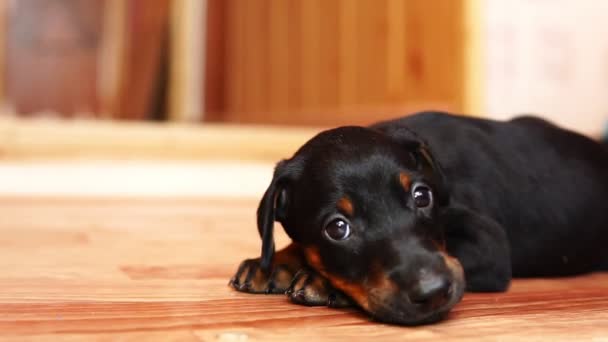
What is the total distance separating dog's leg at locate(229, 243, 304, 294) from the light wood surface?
6 cm

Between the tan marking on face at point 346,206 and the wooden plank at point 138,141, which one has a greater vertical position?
the tan marking on face at point 346,206

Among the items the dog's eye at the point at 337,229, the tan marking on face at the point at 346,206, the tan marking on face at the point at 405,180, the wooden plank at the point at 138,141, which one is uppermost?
the tan marking on face at the point at 405,180

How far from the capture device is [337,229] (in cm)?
210

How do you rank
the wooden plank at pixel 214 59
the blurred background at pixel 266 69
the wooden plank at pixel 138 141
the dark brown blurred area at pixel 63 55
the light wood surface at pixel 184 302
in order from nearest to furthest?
the light wood surface at pixel 184 302 < the wooden plank at pixel 138 141 < the blurred background at pixel 266 69 < the wooden plank at pixel 214 59 < the dark brown blurred area at pixel 63 55

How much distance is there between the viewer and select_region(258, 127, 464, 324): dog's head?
→ 1.89 meters

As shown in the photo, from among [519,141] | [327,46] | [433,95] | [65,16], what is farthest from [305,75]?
[519,141]

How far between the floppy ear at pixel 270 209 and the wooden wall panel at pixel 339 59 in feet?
12.2

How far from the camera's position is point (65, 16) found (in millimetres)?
10758

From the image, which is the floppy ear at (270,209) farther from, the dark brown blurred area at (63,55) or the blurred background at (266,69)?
the dark brown blurred area at (63,55)

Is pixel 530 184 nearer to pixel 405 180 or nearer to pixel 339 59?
pixel 405 180

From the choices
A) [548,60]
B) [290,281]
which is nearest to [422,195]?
[290,281]

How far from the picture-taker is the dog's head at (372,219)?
6.19 feet

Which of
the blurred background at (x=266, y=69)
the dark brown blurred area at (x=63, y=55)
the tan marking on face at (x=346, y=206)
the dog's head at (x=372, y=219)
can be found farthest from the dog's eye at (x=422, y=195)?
the dark brown blurred area at (x=63, y=55)

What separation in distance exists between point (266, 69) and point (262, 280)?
6943 mm
